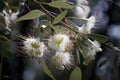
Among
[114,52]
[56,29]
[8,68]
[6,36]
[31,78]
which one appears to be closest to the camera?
[56,29]

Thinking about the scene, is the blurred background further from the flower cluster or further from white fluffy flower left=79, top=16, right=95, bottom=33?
the flower cluster

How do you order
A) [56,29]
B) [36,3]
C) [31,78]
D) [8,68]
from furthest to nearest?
[31,78] < [8,68] < [36,3] < [56,29]

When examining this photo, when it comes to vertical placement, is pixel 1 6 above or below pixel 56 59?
above

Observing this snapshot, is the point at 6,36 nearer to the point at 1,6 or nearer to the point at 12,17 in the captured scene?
the point at 12,17

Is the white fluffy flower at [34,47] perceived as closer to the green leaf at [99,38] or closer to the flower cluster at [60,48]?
the flower cluster at [60,48]

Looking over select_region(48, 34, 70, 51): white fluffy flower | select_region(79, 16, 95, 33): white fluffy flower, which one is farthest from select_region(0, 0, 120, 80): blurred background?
select_region(48, 34, 70, 51): white fluffy flower

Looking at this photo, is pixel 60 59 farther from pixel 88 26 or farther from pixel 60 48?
pixel 88 26

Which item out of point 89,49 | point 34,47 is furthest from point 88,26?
point 34,47

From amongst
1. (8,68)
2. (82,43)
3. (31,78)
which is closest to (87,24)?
(82,43)
